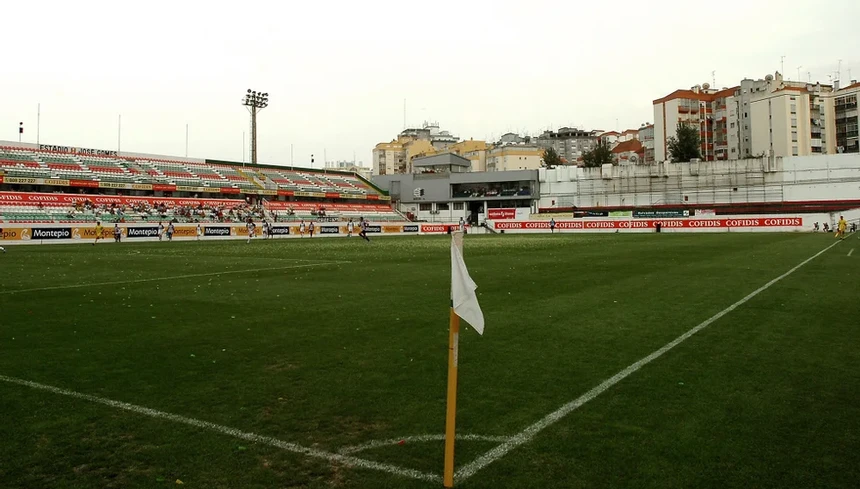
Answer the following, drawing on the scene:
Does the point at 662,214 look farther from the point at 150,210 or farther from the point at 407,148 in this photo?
the point at 407,148

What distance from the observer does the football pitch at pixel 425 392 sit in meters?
4.27

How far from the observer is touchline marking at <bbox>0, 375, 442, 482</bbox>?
424cm

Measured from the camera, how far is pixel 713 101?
109m

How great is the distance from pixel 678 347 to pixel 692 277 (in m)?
9.74

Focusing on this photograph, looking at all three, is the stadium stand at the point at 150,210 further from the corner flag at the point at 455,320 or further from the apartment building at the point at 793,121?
the apartment building at the point at 793,121

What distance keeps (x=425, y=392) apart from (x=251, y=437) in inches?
73.8

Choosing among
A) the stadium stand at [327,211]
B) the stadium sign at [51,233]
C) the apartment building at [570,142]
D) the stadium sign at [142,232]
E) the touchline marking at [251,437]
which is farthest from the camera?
the apartment building at [570,142]

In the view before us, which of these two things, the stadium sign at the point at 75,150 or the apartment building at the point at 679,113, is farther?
the apartment building at the point at 679,113

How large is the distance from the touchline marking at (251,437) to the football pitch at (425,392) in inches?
0.9

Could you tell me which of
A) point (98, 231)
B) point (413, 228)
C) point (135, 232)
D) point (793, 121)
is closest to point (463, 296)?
point (98, 231)

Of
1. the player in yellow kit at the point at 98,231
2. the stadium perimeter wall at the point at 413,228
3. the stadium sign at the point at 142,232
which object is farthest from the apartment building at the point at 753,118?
the player in yellow kit at the point at 98,231

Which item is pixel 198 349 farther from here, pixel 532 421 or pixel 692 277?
pixel 692 277

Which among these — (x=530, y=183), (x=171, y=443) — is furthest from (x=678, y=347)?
(x=530, y=183)

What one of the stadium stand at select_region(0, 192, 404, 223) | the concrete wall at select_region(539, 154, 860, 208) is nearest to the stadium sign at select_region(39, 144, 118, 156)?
the stadium stand at select_region(0, 192, 404, 223)
